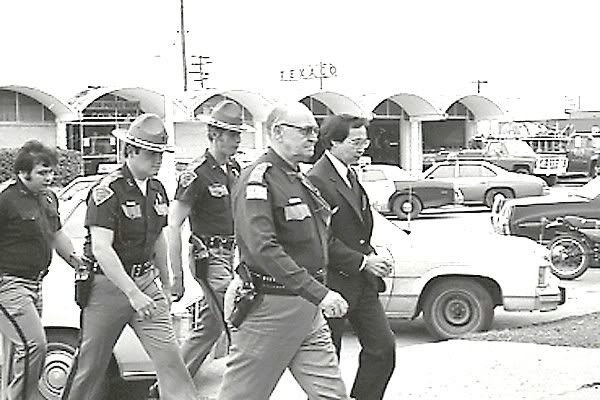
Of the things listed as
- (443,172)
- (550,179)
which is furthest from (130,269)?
(550,179)

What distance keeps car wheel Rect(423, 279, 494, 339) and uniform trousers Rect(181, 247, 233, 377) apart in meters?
3.12

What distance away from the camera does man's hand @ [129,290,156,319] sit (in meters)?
5.25

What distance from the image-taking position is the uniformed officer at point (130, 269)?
17.7 ft

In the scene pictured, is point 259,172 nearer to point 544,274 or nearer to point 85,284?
point 85,284

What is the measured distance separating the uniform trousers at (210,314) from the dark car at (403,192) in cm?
1869

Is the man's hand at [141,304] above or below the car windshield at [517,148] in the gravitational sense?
below

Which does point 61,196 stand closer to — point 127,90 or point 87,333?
point 87,333

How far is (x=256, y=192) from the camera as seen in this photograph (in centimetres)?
455

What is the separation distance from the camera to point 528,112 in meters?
67.0

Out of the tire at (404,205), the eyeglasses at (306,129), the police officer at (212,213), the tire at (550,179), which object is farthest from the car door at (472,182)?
the eyeglasses at (306,129)

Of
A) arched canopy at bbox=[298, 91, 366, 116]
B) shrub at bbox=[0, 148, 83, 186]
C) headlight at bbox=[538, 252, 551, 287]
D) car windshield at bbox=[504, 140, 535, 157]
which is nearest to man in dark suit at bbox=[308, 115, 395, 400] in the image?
headlight at bbox=[538, 252, 551, 287]

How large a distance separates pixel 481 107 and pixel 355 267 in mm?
45016

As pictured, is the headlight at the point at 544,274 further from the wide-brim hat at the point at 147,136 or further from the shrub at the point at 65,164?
the shrub at the point at 65,164

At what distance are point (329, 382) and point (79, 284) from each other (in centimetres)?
164
